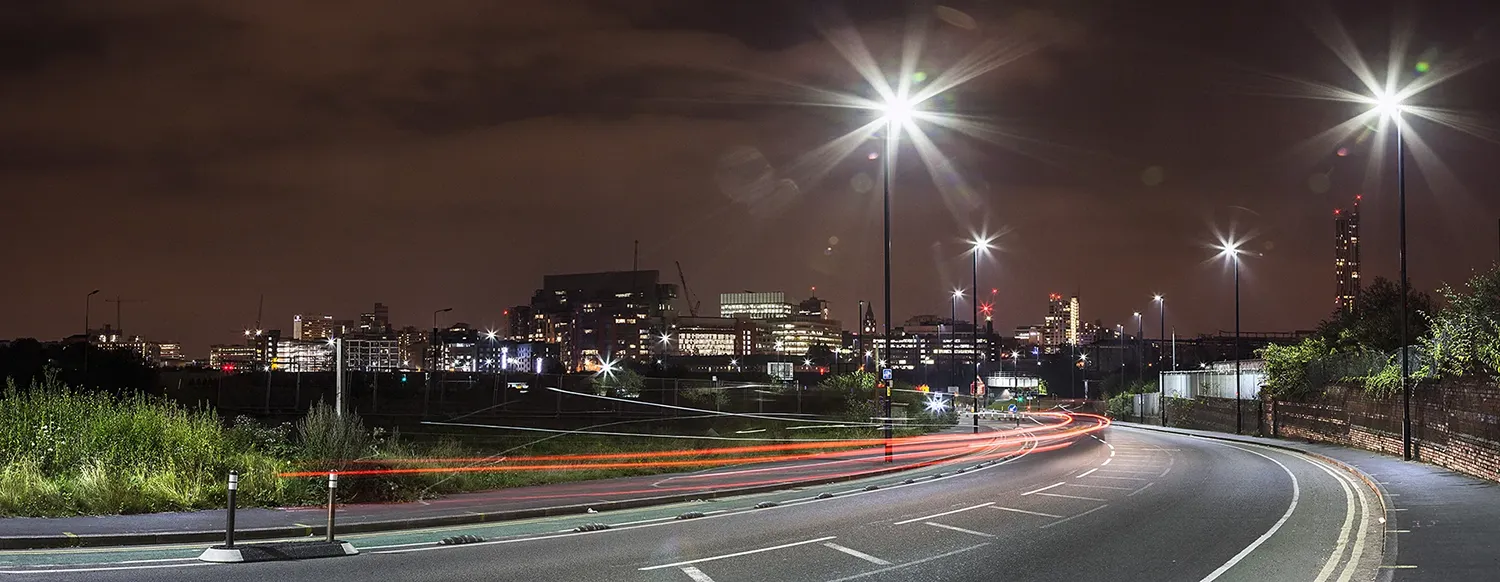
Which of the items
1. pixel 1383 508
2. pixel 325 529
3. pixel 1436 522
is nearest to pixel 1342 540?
pixel 1436 522

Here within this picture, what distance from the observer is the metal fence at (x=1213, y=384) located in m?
55.6

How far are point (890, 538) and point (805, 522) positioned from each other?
220 centimetres

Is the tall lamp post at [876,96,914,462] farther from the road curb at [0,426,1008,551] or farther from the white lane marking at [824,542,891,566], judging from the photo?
the white lane marking at [824,542,891,566]

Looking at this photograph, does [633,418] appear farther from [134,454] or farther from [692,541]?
[692,541]

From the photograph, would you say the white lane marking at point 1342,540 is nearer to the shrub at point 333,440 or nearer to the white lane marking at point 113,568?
the white lane marking at point 113,568

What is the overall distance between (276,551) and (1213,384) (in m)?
56.9

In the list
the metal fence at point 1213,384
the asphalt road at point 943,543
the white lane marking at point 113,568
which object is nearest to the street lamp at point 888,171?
the asphalt road at point 943,543

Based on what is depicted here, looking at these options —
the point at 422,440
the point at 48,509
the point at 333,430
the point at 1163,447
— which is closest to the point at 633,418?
the point at 422,440

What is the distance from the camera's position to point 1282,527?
651 inches

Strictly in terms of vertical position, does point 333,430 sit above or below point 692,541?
above

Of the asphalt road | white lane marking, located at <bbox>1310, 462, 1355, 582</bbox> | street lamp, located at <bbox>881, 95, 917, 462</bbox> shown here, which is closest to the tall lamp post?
street lamp, located at <bbox>881, 95, 917, 462</bbox>

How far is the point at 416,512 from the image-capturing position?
55.6 ft

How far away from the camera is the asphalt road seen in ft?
39.9

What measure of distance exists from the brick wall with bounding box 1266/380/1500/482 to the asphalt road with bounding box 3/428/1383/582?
125 inches
